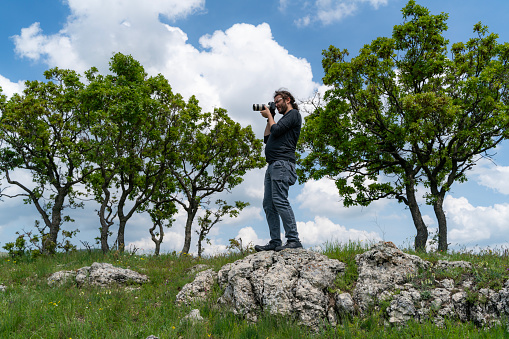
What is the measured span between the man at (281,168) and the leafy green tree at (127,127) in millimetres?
12589

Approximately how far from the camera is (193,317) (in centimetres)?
652

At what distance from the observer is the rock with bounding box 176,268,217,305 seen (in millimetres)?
7582

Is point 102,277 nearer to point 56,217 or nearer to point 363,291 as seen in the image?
point 363,291

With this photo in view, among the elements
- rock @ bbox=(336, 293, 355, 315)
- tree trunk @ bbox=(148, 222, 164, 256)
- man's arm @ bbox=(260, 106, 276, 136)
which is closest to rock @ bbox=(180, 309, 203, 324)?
rock @ bbox=(336, 293, 355, 315)

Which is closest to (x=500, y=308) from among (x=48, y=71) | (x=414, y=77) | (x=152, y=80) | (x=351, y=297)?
(x=351, y=297)

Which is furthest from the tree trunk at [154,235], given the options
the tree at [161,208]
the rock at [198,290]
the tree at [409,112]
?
the rock at [198,290]

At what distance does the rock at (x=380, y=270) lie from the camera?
6.58 meters

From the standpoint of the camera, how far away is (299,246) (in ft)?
25.6

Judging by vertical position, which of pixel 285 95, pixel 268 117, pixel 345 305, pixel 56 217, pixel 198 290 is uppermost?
pixel 285 95

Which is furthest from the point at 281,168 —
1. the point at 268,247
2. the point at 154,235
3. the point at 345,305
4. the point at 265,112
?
the point at 154,235

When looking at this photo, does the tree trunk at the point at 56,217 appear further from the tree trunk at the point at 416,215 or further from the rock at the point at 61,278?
the tree trunk at the point at 416,215

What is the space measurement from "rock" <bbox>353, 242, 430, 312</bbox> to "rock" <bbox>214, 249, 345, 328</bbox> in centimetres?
50

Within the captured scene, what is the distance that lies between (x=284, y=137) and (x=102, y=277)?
604cm

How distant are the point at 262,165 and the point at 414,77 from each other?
40.9ft
